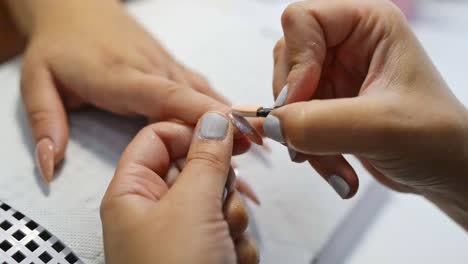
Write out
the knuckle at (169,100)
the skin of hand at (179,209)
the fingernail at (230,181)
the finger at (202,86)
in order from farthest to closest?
the finger at (202,86) < the knuckle at (169,100) < the fingernail at (230,181) < the skin of hand at (179,209)

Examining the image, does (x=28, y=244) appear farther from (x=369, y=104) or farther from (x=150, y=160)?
(x=369, y=104)

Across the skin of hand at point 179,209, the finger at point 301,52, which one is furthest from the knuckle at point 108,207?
the finger at point 301,52

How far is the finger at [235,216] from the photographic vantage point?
50 cm

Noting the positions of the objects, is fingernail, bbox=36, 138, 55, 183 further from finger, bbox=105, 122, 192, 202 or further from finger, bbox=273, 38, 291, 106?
finger, bbox=273, 38, 291, 106

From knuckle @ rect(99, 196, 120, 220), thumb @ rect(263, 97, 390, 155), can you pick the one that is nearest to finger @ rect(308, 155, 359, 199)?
thumb @ rect(263, 97, 390, 155)

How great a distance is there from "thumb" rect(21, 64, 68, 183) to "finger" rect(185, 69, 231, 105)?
0.20 m

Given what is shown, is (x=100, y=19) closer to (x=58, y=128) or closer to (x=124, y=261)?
(x=58, y=128)

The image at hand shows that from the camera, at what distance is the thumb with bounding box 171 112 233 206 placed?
450 mm

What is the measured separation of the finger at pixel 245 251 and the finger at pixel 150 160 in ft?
0.33

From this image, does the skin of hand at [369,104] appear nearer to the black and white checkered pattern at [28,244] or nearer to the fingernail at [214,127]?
the fingernail at [214,127]

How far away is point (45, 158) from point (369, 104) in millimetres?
412

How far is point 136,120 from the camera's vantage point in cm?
71

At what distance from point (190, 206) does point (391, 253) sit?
14.5 inches

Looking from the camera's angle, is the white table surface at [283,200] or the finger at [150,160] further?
the white table surface at [283,200]
